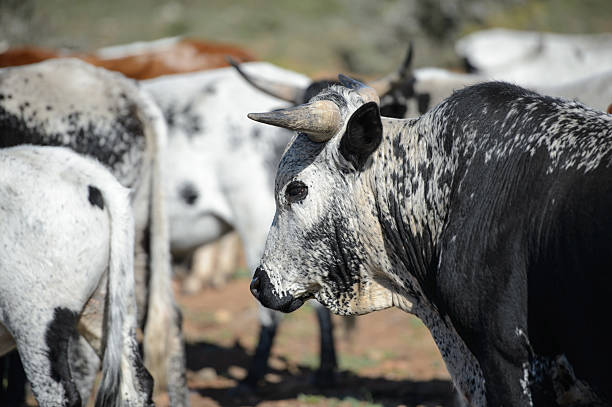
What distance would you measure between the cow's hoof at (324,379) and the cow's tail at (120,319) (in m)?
2.40

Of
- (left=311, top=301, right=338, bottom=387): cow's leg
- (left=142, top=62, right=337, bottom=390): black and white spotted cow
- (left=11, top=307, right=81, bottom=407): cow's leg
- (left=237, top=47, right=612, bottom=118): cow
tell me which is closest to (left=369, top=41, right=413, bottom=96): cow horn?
(left=237, top=47, right=612, bottom=118): cow

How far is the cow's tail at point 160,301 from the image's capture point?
4.34 meters

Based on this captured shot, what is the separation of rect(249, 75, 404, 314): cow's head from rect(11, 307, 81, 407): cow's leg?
0.95 meters

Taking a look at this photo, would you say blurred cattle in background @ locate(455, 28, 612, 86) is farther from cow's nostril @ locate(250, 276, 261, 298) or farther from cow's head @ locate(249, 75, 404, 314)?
cow's nostril @ locate(250, 276, 261, 298)

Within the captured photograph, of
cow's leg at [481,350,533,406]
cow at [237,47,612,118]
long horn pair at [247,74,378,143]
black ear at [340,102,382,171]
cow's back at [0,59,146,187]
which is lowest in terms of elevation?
cow's leg at [481,350,533,406]

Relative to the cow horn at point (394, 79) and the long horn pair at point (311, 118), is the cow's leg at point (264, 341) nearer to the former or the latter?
the cow horn at point (394, 79)

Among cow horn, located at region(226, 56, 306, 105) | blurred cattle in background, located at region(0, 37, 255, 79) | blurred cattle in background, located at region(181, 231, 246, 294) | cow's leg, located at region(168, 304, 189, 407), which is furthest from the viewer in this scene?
blurred cattle in background, located at region(181, 231, 246, 294)

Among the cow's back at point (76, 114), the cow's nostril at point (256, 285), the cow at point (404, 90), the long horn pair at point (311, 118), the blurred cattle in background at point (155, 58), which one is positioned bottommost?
the cow's nostril at point (256, 285)

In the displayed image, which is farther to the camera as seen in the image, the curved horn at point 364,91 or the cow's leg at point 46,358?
the cow's leg at point 46,358

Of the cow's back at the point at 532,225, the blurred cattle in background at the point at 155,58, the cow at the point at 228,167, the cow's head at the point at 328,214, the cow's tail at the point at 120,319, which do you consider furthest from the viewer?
the blurred cattle in background at the point at 155,58

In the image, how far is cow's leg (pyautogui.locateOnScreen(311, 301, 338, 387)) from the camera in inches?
217

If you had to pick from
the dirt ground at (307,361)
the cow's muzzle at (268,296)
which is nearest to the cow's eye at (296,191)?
the cow's muzzle at (268,296)

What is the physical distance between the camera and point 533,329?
2127 millimetres

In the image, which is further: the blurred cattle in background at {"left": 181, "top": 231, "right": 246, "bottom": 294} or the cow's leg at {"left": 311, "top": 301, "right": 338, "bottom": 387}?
the blurred cattle in background at {"left": 181, "top": 231, "right": 246, "bottom": 294}
